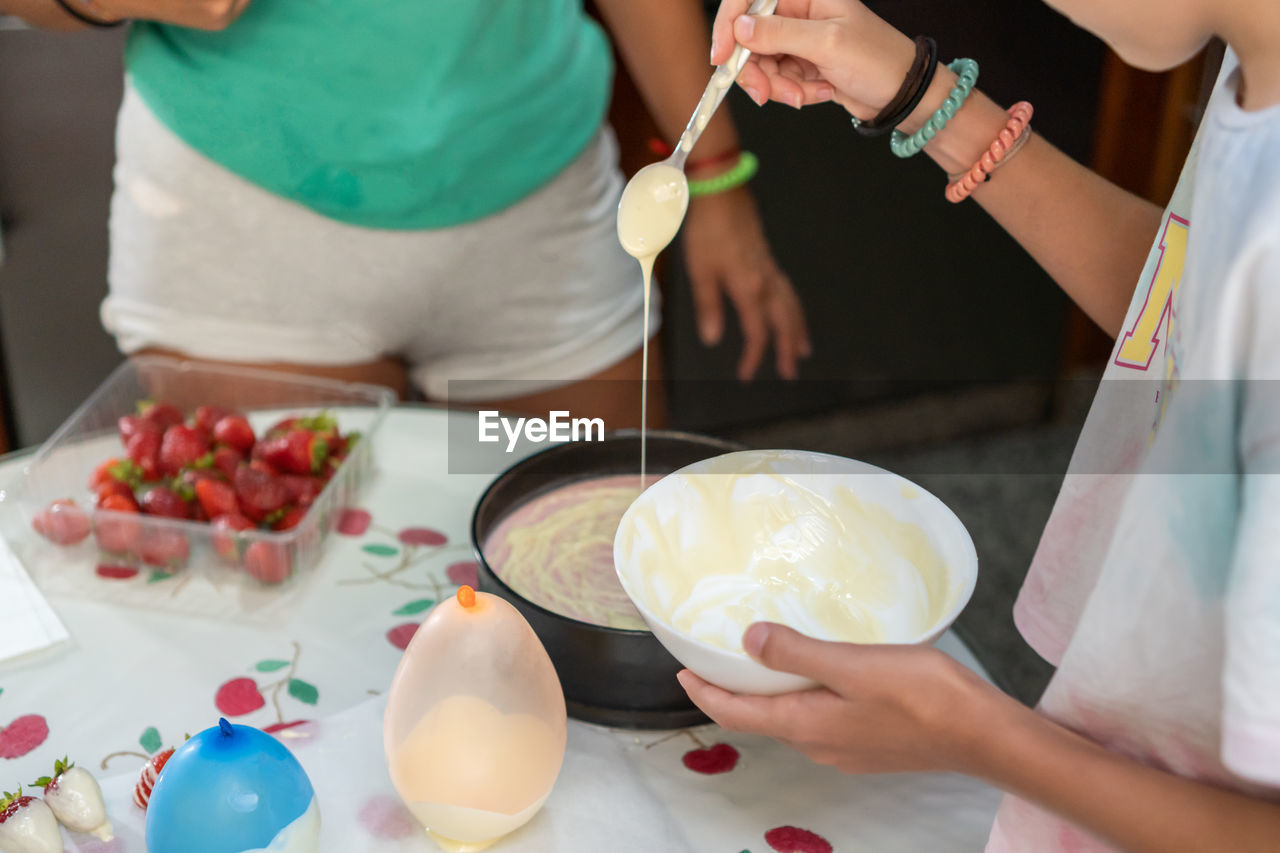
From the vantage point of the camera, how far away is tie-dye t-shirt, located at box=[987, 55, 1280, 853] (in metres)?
0.46

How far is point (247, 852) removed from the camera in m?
0.60

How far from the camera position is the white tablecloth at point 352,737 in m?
0.70

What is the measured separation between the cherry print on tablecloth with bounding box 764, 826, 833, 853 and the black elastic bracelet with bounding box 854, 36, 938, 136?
517mm

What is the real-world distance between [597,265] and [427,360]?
9.7 inches

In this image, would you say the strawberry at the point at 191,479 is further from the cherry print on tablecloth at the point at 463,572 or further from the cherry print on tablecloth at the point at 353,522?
the cherry print on tablecloth at the point at 463,572

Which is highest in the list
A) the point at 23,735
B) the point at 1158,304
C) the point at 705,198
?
the point at 1158,304

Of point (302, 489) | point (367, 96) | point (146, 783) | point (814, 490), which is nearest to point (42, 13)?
point (367, 96)

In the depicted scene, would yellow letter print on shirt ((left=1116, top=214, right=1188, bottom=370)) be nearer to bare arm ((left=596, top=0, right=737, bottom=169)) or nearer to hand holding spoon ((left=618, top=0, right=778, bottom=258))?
hand holding spoon ((left=618, top=0, right=778, bottom=258))

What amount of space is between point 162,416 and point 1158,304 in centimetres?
90

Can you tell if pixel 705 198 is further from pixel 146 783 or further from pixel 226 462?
pixel 146 783

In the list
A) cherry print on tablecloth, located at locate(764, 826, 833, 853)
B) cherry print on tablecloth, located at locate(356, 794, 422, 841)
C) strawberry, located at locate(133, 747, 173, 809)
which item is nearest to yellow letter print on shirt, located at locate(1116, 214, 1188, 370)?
cherry print on tablecloth, located at locate(764, 826, 833, 853)

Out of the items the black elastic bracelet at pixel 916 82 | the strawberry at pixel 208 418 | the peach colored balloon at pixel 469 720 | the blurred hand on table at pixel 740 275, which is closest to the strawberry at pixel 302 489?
the strawberry at pixel 208 418

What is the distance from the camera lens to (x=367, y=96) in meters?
1.10

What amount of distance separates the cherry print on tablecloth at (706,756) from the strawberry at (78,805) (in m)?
0.36
